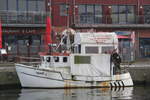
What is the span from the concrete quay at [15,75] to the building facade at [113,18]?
14.1 metres

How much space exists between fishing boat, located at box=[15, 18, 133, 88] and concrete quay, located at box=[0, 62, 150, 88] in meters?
1.02

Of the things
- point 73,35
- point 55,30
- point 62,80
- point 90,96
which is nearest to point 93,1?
point 55,30

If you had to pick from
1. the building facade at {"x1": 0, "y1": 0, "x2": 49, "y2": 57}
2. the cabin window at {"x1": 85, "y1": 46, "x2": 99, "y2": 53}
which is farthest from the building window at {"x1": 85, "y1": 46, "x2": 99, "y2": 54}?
the building facade at {"x1": 0, "y1": 0, "x2": 49, "y2": 57}

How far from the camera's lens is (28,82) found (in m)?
38.3

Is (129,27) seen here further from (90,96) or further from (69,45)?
(90,96)

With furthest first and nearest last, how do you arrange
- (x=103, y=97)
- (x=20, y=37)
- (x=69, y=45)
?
(x=20, y=37) → (x=69, y=45) → (x=103, y=97)

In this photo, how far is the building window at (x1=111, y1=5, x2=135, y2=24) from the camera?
5821cm

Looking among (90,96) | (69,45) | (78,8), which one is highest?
(78,8)

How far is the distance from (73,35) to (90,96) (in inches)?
357

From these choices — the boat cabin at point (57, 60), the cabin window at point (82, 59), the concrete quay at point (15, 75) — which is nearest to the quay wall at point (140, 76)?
the concrete quay at point (15, 75)

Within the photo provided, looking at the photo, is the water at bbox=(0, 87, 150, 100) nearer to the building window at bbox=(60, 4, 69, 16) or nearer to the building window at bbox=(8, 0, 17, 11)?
the building window at bbox=(8, 0, 17, 11)

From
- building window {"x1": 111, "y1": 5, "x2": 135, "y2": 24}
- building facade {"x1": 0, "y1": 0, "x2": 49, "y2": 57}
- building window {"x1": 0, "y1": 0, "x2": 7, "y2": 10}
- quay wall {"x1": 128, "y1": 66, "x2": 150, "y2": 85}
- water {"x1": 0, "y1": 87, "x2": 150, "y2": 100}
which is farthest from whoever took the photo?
building window {"x1": 111, "y1": 5, "x2": 135, "y2": 24}

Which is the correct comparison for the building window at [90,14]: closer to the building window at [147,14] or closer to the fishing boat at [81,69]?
the building window at [147,14]

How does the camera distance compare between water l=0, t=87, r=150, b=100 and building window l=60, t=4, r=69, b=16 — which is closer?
water l=0, t=87, r=150, b=100
